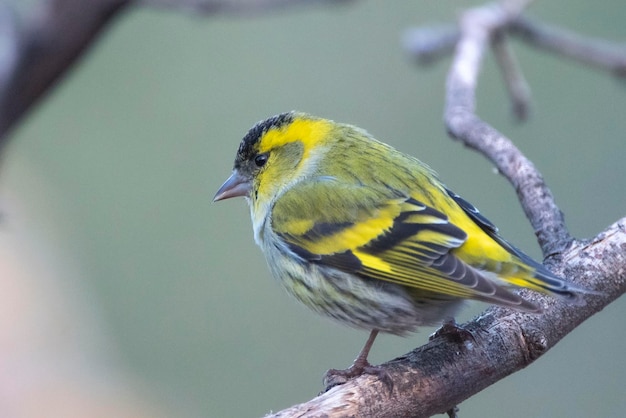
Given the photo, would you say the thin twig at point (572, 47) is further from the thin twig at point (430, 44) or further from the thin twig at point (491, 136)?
the thin twig at point (430, 44)

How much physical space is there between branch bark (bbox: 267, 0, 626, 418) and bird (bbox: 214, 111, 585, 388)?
0.39 feet

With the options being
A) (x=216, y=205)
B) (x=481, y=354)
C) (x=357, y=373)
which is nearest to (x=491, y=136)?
(x=481, y=354)

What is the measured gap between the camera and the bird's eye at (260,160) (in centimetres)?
370

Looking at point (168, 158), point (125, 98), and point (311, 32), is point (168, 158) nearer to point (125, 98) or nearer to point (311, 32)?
point (125, 98)

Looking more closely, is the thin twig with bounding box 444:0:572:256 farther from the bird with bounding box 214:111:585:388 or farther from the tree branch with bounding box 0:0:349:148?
the tree branch with bounding box 0:0:349:148

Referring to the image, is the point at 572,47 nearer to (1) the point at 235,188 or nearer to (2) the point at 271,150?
(2) the point at 271,150

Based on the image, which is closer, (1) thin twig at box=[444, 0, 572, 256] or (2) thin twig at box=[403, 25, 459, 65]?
(1) thin twig at box=[444, 0, 572, 256]

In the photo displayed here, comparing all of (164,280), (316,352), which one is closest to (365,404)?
(316,352)

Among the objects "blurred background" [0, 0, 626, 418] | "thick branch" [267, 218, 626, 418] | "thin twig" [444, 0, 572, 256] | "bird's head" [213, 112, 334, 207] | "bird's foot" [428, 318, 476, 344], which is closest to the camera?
"thick branch" [267, 218, 626, 418]

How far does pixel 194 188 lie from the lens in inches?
263

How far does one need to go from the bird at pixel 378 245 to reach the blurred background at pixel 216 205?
2122 millimetres

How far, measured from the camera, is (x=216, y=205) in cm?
677

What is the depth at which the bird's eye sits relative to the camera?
370 centimetres

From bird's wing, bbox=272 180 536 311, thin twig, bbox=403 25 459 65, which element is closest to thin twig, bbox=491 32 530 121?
thin twig, bbox=403 25 459 65
